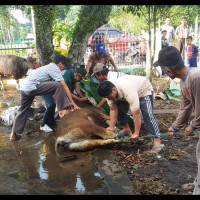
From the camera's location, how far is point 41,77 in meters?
5.62

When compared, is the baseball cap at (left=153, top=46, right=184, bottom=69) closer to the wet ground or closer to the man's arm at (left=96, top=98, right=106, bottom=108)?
the wet ground

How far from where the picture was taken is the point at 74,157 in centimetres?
470

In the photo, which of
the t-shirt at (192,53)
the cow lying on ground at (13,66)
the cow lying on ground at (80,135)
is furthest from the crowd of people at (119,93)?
the cow lying on ground at (13,66)

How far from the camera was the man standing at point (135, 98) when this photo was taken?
4336 millimetres

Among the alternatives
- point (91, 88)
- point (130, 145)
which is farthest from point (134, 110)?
point (91, 88)

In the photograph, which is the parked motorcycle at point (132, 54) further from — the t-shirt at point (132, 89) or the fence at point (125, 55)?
the t-shirt at point (132, 89)

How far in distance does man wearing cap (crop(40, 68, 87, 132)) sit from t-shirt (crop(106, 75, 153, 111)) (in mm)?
1571

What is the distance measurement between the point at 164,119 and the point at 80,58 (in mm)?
3684

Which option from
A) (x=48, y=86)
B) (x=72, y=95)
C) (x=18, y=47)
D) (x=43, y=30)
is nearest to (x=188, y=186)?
(x=48, y=86)

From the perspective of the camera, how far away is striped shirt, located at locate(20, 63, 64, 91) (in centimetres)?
554

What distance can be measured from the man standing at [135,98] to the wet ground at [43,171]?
41.1 inches

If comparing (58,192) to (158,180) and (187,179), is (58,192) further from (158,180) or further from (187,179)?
(187,179)

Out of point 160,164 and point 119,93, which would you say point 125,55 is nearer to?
point 119,93

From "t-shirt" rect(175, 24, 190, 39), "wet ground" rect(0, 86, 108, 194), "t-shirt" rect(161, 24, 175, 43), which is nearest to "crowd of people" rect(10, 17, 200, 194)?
"wet ground" rect(0, 86, 108, 194)
